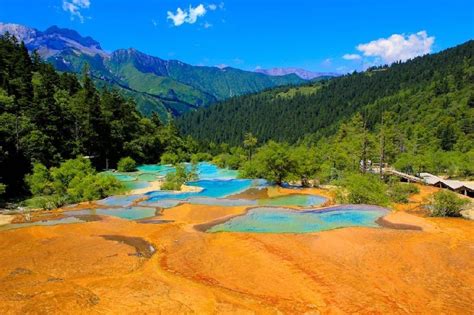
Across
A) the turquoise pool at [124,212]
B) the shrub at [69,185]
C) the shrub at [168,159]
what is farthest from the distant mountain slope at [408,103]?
the turquoise pool at [124,212]

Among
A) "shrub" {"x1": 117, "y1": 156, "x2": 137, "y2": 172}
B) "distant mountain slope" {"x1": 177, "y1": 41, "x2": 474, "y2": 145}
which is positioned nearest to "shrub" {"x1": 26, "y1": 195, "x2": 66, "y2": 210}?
"shrub" {"x1": 117, "y1": 156, "x2": 137, "y2": 172}

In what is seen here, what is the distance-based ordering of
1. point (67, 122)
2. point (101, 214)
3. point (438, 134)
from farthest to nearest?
1. point (438, 134)
2. point (67, 122)
3. point (101, 214)

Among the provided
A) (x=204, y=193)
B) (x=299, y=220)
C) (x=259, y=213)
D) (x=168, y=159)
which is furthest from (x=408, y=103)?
(x=299, y=220)

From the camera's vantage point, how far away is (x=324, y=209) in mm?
32531

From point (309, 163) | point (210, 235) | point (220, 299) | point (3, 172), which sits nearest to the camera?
point (220, 299)

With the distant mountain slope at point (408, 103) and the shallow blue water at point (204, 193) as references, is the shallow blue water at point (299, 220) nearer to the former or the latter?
the shallow blue water at point (204, 193)

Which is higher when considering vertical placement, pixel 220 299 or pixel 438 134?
pixel 438 134

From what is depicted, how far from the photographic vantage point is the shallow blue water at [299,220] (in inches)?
1009

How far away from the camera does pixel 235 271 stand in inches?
670

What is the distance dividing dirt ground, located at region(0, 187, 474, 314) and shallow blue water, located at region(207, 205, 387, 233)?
93.2 inches

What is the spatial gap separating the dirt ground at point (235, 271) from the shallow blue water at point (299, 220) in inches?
93.2

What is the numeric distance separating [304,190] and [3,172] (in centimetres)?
3688

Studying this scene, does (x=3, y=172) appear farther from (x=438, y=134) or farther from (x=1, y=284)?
(x=438, y=134)

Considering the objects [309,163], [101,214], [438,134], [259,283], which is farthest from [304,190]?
[438,134]
